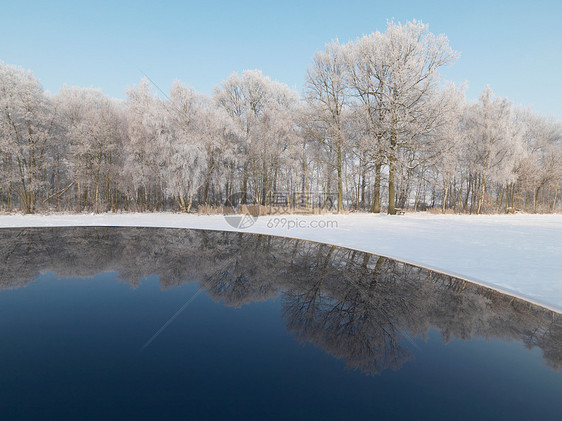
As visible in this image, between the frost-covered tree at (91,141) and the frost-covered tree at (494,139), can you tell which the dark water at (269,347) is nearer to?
the frost-covered tree at (91,141)

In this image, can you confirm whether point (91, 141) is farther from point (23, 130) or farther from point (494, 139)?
point (494, 139)

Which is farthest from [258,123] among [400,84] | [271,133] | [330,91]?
[400,84]

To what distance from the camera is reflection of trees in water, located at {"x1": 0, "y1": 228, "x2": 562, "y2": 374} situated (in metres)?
3.02

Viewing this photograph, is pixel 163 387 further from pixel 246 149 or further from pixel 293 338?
pixel 246 149

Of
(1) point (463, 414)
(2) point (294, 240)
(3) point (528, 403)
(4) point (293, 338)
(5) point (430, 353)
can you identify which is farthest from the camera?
(2) point (294, 240)

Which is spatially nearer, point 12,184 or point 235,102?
point 12,184

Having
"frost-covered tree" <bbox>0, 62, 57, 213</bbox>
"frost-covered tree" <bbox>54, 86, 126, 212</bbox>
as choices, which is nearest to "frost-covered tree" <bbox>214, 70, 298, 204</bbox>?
"frost-covered tree" <bbox>54, 86, 126, 212</bbox>

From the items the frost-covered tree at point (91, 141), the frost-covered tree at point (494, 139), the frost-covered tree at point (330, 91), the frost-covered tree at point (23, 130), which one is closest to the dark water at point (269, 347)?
the frost-covered tree at point (330, 91)

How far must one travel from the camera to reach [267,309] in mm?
3783

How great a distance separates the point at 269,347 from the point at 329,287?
2069 mm

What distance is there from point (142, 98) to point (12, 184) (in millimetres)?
12362

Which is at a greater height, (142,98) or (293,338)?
(142,98)

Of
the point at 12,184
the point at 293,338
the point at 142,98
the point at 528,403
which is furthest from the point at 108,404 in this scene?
the point at 12,184

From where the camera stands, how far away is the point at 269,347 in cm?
276
